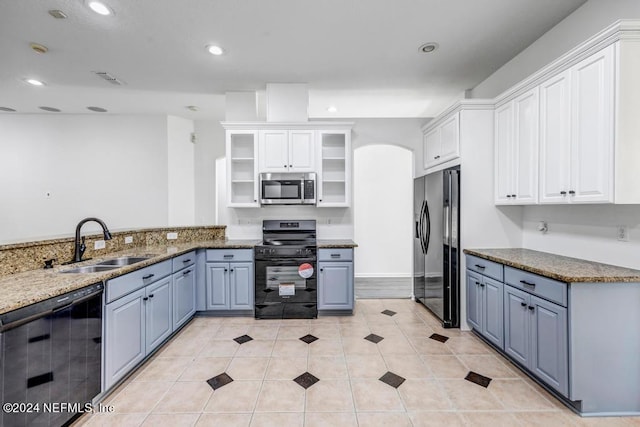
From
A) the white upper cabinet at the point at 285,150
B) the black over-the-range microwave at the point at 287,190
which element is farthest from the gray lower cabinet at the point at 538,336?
the white upper cabinet at the point at 285,150

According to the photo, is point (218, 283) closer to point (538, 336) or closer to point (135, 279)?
point (135, 279)

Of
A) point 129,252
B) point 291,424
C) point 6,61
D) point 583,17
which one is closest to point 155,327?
point 129,252

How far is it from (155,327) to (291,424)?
1500 mm

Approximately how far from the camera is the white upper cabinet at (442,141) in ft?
9.93

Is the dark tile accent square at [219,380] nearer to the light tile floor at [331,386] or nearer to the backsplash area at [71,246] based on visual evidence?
the light tile floor at [331,386]

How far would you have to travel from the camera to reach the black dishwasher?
1352 mm

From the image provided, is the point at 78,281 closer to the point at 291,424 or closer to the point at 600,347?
the point at 291,424

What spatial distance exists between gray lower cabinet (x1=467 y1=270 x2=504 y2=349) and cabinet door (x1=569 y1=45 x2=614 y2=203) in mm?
962

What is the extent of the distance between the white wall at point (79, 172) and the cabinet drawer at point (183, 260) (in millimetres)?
1951

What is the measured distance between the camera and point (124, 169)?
4.73 metres

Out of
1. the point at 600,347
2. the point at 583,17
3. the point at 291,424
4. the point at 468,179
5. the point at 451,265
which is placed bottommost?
the point at 291,424

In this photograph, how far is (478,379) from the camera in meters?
2.16

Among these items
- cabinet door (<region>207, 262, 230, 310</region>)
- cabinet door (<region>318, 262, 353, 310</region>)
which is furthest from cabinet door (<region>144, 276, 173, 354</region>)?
cabinet door (<region>318, 262, 353, 310</region>)

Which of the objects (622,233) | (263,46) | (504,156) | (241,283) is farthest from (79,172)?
(622,233)
